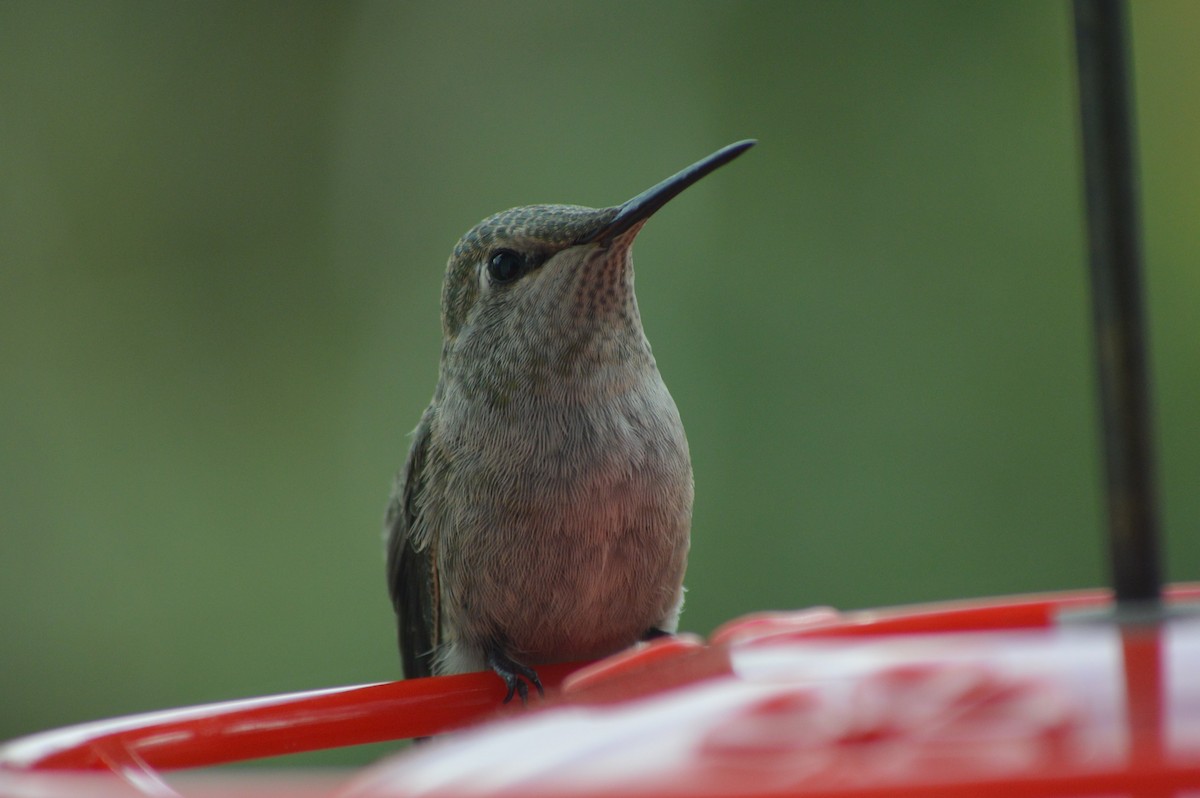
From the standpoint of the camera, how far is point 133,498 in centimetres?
608

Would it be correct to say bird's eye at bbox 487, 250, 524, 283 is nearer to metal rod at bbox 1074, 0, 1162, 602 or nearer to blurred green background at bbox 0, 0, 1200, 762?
metal rod at bbox 1074, 0, 1162, 602

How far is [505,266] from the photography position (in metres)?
2.50

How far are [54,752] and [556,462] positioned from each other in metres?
1.35

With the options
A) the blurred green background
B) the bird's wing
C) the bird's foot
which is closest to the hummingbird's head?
the bird's wing

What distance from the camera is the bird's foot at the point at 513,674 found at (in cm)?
174

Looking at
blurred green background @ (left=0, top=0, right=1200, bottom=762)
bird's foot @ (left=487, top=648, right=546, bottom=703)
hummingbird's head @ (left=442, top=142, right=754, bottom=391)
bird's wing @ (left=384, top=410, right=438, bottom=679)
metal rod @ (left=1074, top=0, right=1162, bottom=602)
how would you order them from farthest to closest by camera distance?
1. blurred green background @ (left=0, top=0, right=1200, bottom=762)
2. bird's wing @ (left=384, top=410, right=438, bottom=679)
3. hummingbird's head @ (left=442, top=142, right=754, bottom=391)
4. bird's foot @ (left=487, top=648, right=546, bottom=703)
5. metal rod @ (left=1074, top=0, right=1162, bottom=602)

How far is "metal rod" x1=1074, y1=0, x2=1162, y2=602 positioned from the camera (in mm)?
953

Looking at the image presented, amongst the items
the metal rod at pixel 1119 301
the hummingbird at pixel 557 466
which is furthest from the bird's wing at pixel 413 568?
the metal rod at pixel 1119 301

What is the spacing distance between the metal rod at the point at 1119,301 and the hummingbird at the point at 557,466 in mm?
1260

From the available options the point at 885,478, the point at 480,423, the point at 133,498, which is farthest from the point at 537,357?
the point at 133,498

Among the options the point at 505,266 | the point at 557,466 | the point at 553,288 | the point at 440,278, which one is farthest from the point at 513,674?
the point at 440,278

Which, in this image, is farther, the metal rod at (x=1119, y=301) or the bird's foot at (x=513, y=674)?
the bird's foot at (x=513, y=674)

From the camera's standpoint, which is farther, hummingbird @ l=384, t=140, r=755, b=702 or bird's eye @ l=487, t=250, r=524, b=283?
bird's eye @ l=487, t=250, r=524, b=283

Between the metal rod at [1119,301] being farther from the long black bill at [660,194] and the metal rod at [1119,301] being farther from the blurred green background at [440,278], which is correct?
the blurred green background at [440,278]
